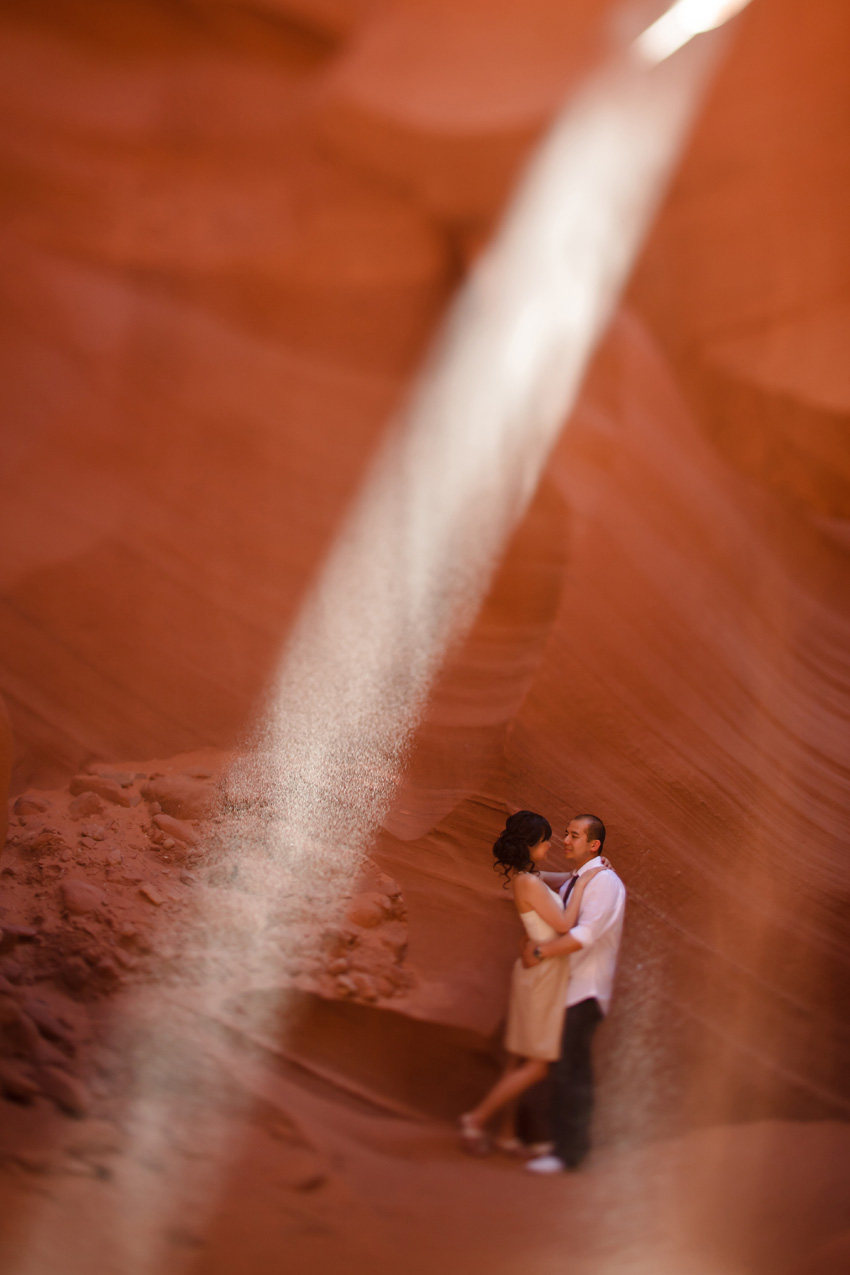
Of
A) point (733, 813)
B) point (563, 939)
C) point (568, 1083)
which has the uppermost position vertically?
point (733, 813)

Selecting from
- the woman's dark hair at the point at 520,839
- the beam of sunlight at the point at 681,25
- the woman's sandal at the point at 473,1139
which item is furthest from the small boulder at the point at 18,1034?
the beam of sunlight at the point at 681,25

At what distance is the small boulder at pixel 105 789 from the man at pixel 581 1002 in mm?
1440

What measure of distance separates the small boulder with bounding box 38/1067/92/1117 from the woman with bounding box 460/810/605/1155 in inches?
43.0

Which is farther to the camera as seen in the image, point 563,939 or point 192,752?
point 192,752

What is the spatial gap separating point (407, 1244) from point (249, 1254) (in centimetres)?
41

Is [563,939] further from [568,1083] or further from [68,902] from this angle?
[68,902]

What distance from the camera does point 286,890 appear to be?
3045 millimetres

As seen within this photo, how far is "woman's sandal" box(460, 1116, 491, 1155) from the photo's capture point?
275 centimetres

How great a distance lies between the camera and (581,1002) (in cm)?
291

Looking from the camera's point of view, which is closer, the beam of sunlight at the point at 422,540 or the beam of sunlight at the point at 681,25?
the beam of sunlight at the point at 422,540

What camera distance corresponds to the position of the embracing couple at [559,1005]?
2.80 meters

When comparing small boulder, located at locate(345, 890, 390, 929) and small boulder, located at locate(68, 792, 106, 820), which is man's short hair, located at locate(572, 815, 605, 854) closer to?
small boulder, located at locate(345, 890, 390, 929)

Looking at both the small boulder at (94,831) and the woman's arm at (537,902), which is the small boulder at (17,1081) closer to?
the small boulder at (94,831)

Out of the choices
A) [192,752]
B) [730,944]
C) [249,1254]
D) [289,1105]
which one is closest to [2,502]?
[192,752]
